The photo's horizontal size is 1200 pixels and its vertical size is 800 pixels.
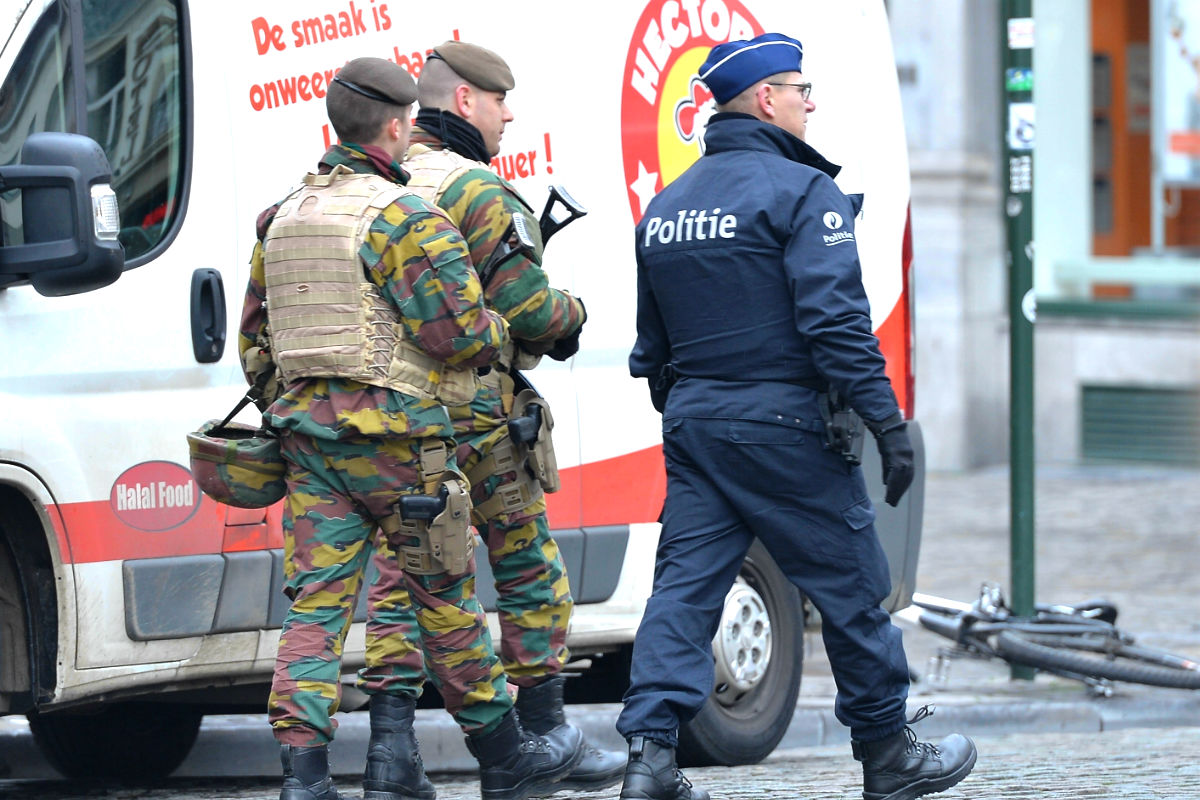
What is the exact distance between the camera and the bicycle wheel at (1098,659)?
7027 mm

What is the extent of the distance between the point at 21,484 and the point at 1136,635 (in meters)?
5.30

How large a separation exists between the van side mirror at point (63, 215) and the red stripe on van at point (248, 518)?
2.10ft

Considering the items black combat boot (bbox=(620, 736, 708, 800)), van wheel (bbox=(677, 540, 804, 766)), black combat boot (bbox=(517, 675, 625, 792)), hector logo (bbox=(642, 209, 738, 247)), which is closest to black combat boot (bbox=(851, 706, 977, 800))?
black combat boot (bbox=(620, 736, 708, 800))

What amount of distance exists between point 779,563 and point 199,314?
1498mm

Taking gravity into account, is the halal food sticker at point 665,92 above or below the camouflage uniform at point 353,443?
above

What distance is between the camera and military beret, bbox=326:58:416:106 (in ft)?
14.4

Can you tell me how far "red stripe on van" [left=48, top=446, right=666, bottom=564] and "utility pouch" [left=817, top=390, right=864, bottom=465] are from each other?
123 cm

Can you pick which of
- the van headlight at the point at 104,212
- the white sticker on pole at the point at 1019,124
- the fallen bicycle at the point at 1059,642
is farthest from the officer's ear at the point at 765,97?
the white sticker on pole at the point at 1019,124

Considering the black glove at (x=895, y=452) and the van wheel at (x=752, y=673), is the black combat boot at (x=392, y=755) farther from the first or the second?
the black glove at (x=895, y=452)

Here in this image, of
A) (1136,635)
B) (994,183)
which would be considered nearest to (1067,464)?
(994,183)

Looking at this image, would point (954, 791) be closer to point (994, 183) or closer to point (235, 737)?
point (235, 737)

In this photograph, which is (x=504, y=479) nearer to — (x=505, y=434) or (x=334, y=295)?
(x=505, y=434)

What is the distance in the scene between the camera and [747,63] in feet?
Answer: 15.2

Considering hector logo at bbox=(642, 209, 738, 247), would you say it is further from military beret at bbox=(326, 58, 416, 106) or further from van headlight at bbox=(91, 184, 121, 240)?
Answer: van headlight at bbox=(91, 184, 121, 240)
